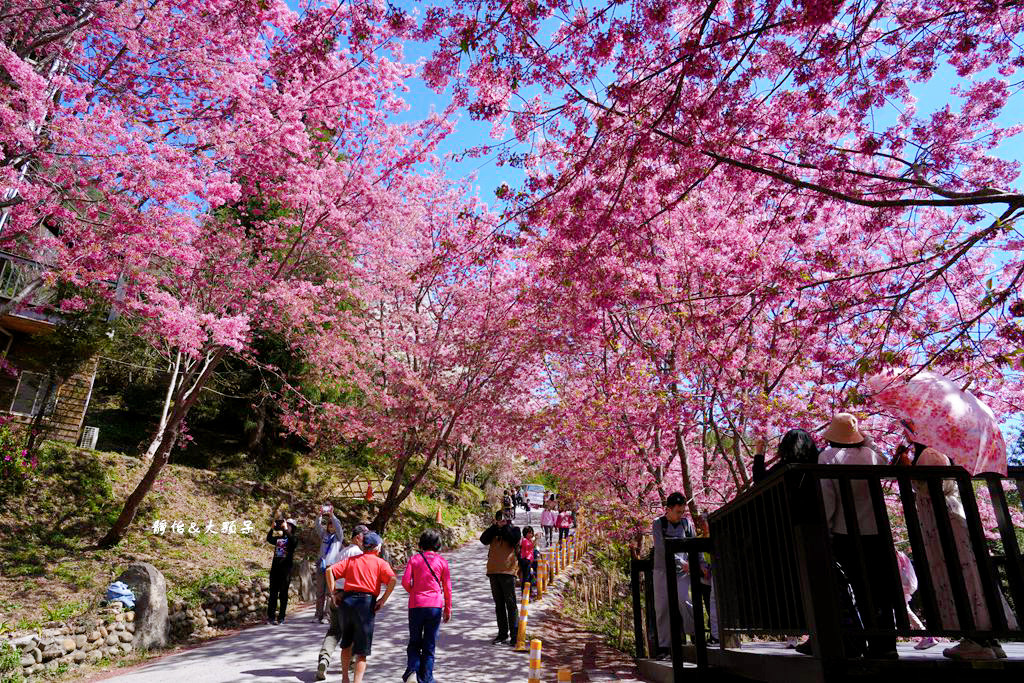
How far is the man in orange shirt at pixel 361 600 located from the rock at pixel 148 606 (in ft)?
14.8

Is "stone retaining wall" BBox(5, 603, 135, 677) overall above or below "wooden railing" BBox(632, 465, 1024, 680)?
below

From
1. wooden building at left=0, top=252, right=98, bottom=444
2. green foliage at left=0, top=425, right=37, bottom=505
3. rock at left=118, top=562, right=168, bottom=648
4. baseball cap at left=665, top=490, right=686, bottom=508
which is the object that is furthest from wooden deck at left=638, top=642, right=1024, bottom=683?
wooden building at left=0, top=252, right=98, bottom=444

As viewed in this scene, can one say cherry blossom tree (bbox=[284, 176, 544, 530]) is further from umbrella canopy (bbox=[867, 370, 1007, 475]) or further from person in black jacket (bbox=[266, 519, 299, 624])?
umbrella canopy (bbox=[867, 370, 1007, 475])

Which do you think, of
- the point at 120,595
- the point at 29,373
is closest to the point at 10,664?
the point at 120,595

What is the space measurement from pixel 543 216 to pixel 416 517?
643 inches

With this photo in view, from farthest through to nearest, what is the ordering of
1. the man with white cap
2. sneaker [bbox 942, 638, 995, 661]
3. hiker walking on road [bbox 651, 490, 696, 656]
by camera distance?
1. hiker walking on road [bbox 651, 490, 696, 656]
2. the man with white cap
3. sneaker [bbox 942, 638, 995, 661]

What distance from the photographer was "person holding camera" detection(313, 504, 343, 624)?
9.21 m

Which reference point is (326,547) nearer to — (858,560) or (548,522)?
(858,560)

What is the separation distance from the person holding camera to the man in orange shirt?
2729 mm

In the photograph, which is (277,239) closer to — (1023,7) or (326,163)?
(326,163)

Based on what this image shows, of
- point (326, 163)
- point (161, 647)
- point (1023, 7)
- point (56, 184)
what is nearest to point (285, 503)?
point (161, 647)

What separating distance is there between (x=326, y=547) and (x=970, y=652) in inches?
344

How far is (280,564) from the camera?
32.5 ft

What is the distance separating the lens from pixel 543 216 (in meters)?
6.91
